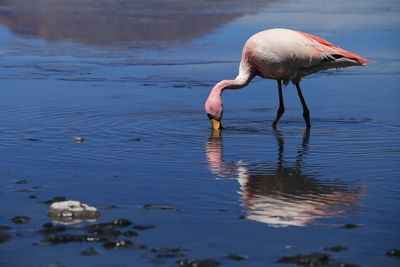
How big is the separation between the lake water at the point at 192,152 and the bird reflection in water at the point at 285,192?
18 millimetres

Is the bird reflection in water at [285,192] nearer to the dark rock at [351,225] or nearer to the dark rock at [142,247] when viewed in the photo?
the dark rock at [351,225]

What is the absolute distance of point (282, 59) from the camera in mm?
10398

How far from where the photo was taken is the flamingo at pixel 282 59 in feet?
34.0

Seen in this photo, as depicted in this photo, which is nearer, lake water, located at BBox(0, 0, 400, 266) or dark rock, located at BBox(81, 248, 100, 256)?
dark rock, located at BBox(81, 248, 100, 256)

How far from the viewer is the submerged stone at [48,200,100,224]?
5.91 meters

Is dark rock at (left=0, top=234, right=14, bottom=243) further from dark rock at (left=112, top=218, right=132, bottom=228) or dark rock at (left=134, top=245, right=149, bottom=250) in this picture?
dark rock at (left=134, top=245, right=149, bottom=250)

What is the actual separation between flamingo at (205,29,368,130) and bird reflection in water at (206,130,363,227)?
1835 millimetres

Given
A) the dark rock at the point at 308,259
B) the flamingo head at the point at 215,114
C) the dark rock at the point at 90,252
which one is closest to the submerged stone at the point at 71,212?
the dark rock at the point at 90,252

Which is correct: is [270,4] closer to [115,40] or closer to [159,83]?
[115,40]

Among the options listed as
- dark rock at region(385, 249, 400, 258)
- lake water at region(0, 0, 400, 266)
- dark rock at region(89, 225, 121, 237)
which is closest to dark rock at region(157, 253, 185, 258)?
lake water at region(0, 0, 400, 266)

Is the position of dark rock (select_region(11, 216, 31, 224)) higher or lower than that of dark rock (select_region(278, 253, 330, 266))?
higher

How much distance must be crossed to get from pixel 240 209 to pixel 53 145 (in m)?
3.20

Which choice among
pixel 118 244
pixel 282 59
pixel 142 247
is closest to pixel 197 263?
pixel 142 247

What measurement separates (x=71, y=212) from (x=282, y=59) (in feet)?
16.5
